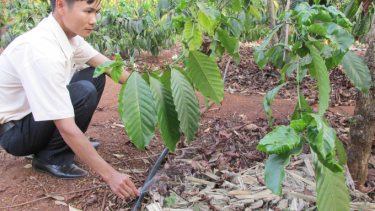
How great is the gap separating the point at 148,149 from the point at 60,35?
92cm

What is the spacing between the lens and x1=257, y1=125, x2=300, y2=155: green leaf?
0.70 m

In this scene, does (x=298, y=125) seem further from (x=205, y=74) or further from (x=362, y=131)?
(x=362, y=131)

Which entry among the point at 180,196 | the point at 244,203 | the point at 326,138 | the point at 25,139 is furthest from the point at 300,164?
the point at 25,139

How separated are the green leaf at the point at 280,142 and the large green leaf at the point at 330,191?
170 millimetres

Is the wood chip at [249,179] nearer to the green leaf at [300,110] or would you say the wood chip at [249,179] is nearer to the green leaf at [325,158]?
the green leaf at [300,110]

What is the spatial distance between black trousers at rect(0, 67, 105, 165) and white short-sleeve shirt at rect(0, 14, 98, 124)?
4.4 inches

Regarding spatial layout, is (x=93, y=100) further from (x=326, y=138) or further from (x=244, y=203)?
(x=326, y=138)

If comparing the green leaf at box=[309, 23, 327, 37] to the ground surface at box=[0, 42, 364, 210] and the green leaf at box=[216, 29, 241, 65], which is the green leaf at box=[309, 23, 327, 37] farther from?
the ground surface at box=[0, 42, 364, 210]

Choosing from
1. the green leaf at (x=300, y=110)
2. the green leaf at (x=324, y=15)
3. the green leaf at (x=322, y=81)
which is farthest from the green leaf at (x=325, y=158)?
the green leaf at (x=324, y=15)

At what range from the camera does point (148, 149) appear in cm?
191

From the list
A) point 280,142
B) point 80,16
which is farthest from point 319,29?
point 80,16

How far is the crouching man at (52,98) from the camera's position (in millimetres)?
1203

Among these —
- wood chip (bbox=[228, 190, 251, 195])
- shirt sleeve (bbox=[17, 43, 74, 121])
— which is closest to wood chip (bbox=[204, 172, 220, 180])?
wood chip (bbox=[228, 190, 251, 195])

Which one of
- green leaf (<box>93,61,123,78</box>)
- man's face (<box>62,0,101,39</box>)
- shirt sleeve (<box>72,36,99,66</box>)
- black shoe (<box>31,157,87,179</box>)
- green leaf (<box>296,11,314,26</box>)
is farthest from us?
shirt sleeve (<box>72,36,99,66</box>)
